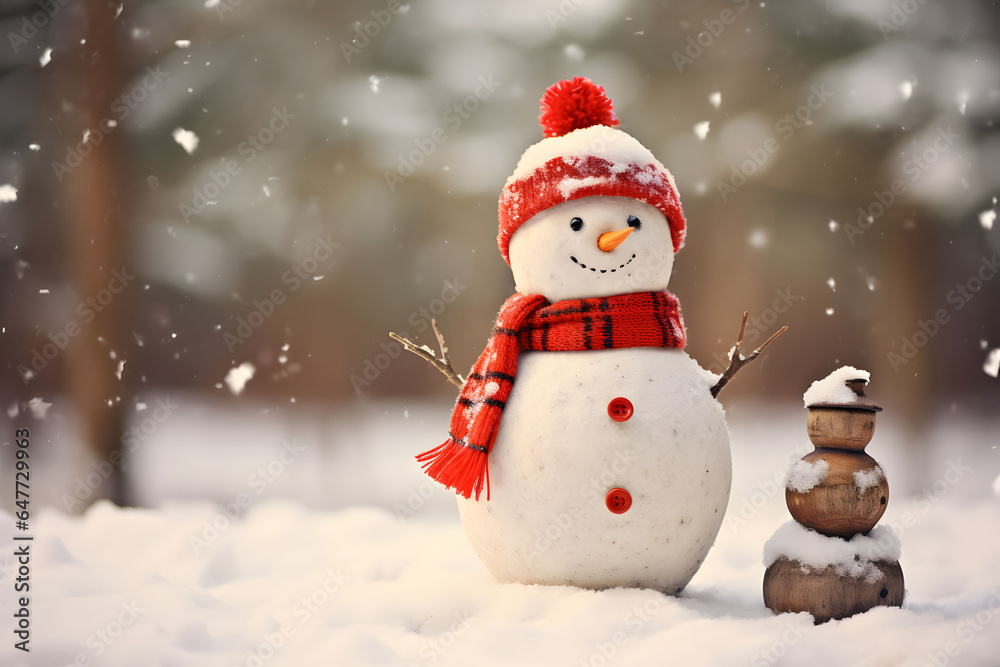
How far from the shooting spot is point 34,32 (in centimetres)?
248

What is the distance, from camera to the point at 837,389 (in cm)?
151

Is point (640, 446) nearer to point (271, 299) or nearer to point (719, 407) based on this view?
point (719, 407)

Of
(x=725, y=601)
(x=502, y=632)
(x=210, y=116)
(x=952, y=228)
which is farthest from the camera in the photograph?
(x=210, y=116)

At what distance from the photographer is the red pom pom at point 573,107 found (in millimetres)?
1735

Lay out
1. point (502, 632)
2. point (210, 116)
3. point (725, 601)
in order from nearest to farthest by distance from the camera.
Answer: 1. point (502, 632)
2. point (725, 601)
3. point (210, 116)

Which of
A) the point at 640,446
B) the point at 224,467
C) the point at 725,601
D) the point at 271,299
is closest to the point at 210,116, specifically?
the point at 271,299

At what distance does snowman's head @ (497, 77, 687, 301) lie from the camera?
1.59m

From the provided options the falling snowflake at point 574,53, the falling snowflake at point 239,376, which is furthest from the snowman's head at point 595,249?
the falling snowflake at point 239,376

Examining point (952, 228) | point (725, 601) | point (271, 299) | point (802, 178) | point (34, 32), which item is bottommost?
point (725, 601)

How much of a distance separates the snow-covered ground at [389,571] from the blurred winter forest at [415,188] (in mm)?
101

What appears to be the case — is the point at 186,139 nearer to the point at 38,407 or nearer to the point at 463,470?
the point at 38,407

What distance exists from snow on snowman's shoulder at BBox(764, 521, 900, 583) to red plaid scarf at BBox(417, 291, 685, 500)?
A: 46 cm

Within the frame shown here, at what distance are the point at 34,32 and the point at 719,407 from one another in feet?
8.07

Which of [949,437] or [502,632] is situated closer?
[502,632]
